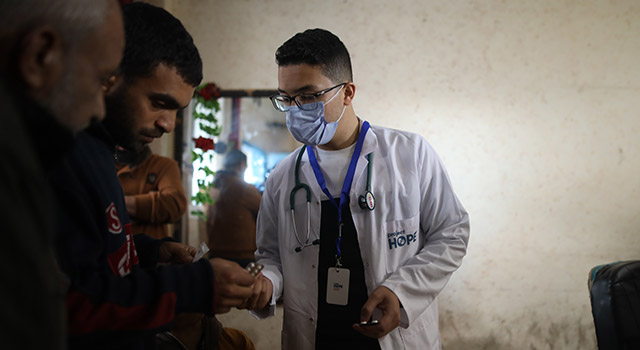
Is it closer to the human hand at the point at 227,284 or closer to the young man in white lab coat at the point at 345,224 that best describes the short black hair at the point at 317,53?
the young man in white lab coat at the point at 345,224

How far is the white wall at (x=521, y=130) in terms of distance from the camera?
3404 mm

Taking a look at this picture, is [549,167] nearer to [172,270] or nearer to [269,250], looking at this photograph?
[269,250]

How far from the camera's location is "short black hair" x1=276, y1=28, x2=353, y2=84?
1.75 meters

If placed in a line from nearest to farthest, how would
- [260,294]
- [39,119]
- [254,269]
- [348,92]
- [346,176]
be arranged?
1. [39,119]
2. [254,269]
3. [260,294]
4. [346,176]
5. [348,92]


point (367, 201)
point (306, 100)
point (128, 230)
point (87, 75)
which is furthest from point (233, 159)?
point (87, 75)

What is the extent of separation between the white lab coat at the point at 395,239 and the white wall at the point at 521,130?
6.15 feet

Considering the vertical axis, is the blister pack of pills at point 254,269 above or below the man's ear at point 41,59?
below

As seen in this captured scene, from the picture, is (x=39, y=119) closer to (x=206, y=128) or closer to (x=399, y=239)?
(x=399, y=239)

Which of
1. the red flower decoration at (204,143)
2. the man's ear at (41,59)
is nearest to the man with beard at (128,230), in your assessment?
the man's ear at (41,59)

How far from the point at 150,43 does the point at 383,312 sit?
1.13 metres

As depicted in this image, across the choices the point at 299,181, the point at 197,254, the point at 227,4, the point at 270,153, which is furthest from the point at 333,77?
the point at 227,4

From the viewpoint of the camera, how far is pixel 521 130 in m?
3.48

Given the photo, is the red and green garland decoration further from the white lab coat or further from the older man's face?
the older man's face

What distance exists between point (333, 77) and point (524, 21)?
2487mm
